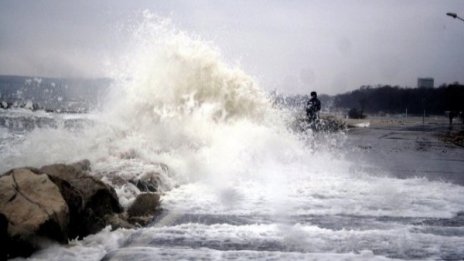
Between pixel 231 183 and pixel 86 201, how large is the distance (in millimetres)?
4429

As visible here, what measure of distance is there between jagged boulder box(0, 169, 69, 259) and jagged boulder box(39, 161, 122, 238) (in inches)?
11.3

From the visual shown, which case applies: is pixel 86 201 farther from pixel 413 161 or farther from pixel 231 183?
pixel 413 161

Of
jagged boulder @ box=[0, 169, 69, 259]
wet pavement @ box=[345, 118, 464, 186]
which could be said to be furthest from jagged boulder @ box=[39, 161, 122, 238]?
wet pavement @ box=[345, 118, 464, 186]

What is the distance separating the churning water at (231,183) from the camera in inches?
238

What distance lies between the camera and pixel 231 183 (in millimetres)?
10938

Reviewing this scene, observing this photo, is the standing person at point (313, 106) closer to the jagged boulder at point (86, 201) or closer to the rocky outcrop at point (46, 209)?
the jagged boulder at point (86, 201)

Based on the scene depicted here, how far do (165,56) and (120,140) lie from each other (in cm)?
468

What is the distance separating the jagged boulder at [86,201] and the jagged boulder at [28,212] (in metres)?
0.29

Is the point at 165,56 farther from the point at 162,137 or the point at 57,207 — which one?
the point at 57,207

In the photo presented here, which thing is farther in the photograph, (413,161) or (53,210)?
(413,161)

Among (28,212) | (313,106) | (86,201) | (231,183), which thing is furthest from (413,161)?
(28,212)

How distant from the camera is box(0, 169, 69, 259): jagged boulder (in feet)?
18.0

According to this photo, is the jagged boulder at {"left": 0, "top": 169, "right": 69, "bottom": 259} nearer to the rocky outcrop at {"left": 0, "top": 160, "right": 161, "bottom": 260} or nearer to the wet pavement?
the rocky outcrop at {"left": 0, "top": 160, "right": 161, "bottom": 260}

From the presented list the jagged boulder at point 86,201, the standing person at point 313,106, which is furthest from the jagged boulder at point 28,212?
the standing person at point 313,106
